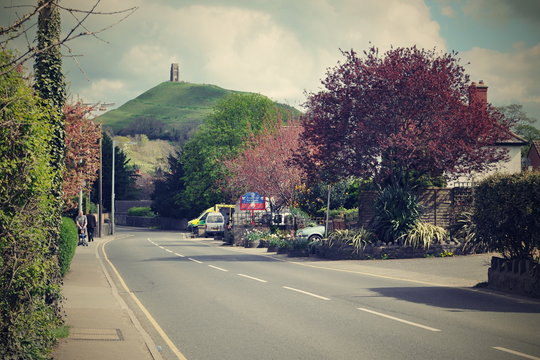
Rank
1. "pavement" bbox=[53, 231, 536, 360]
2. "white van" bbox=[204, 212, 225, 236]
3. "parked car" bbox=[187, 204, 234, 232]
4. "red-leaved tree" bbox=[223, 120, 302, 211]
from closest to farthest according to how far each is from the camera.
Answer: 1. "pavement" bbox=[53, 231, 536, 360]
2. "red-leaved tree" bbox=[223, 120, 302, 211]
3. "white van" bbox=[204, 212, 225, 236]
4. "parked car" bbox=[187, 204, 234, 232]

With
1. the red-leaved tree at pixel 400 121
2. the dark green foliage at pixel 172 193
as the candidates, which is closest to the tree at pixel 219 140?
the dark green foliage at pixel 172 193

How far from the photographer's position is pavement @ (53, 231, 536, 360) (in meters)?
8.99

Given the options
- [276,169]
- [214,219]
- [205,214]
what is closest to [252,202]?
[276,169]

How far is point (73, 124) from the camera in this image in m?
27.5

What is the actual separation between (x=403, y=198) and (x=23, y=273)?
20547mm

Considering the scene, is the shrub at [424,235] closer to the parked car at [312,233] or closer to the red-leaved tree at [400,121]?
the red-leaved tree at [400,121]

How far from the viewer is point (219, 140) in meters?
72.1

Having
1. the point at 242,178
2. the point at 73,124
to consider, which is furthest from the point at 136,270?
the point at 242,178

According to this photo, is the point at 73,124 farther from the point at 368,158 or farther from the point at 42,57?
the point at 42,57

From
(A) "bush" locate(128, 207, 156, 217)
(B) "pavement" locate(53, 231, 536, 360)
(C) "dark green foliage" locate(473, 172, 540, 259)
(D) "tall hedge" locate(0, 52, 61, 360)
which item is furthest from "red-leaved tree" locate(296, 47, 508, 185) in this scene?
(A) "bush" locate(128, 207, 156, 217)

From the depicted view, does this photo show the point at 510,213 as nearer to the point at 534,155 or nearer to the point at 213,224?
the point at 213,224

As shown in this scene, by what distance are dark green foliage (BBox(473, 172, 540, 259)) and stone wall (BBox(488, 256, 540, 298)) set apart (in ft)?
0.97

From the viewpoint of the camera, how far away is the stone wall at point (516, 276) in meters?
13.8

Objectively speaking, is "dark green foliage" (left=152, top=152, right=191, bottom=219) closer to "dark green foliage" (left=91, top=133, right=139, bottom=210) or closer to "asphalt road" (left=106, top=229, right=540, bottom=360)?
"dark green foliage" (left=91, top=133, right=139, bottom=210)
